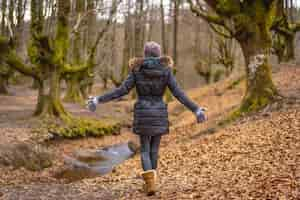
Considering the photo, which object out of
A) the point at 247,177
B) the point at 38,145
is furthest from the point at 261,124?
the point at 38,145

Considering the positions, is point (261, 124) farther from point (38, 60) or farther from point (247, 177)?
point (38, 60)

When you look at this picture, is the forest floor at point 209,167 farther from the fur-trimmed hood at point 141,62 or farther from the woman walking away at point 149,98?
the fur-trimmed hood at point 141,62

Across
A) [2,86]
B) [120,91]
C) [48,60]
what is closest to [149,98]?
[120,91]

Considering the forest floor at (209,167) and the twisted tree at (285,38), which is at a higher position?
the twisted tree at (285,38)

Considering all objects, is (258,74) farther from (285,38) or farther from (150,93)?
(285,38)

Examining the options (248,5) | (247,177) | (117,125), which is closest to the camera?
(247,177)

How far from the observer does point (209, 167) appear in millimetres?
8820

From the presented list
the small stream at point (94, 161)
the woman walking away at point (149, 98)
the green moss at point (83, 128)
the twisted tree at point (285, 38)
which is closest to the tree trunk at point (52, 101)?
the green moss at point (83, 128)

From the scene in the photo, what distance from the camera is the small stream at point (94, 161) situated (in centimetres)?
1184

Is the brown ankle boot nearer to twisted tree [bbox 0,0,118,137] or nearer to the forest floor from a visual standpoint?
the forest floor

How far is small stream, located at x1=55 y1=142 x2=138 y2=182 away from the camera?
11.8m

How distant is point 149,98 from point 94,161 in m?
7.94

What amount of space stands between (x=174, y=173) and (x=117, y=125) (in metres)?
11.1

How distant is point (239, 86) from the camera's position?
A: 24.8 metres
